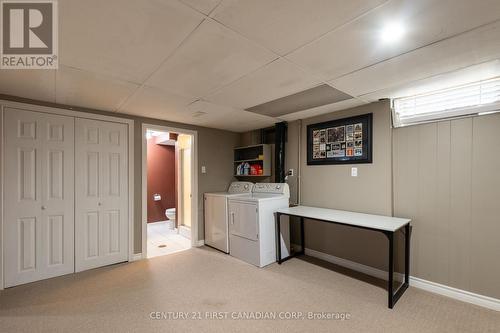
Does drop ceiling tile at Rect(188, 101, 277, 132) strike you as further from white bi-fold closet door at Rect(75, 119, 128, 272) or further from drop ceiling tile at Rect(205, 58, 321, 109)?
white bi-fold closet door at Rect(75, 119, 128, 272)

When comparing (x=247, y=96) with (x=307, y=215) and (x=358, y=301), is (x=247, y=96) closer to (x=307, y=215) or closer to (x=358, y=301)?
(x=307, y=215)

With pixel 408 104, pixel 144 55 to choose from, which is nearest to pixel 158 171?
pixel 144 55

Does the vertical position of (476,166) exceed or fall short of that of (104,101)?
it falls short

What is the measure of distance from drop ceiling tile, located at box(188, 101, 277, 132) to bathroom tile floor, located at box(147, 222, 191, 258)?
2336 millimetres

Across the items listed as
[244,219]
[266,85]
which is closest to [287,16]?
[266,85]

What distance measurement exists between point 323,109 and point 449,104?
1389mm

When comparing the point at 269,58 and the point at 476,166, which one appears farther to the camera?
the point at 476,166

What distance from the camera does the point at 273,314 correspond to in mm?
2119

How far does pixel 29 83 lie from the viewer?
7.47 ft

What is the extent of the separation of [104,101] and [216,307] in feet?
9.09

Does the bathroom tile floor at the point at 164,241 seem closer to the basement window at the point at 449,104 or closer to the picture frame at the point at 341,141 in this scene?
the picture frame at the point at 341,141

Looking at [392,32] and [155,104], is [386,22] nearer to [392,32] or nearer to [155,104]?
[392,32]

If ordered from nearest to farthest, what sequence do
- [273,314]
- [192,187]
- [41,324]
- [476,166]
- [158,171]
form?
[41,324]
[273,314]
[476,166]
[192,187]
[158,171]

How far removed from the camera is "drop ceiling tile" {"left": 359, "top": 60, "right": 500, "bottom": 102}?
2.00 m
